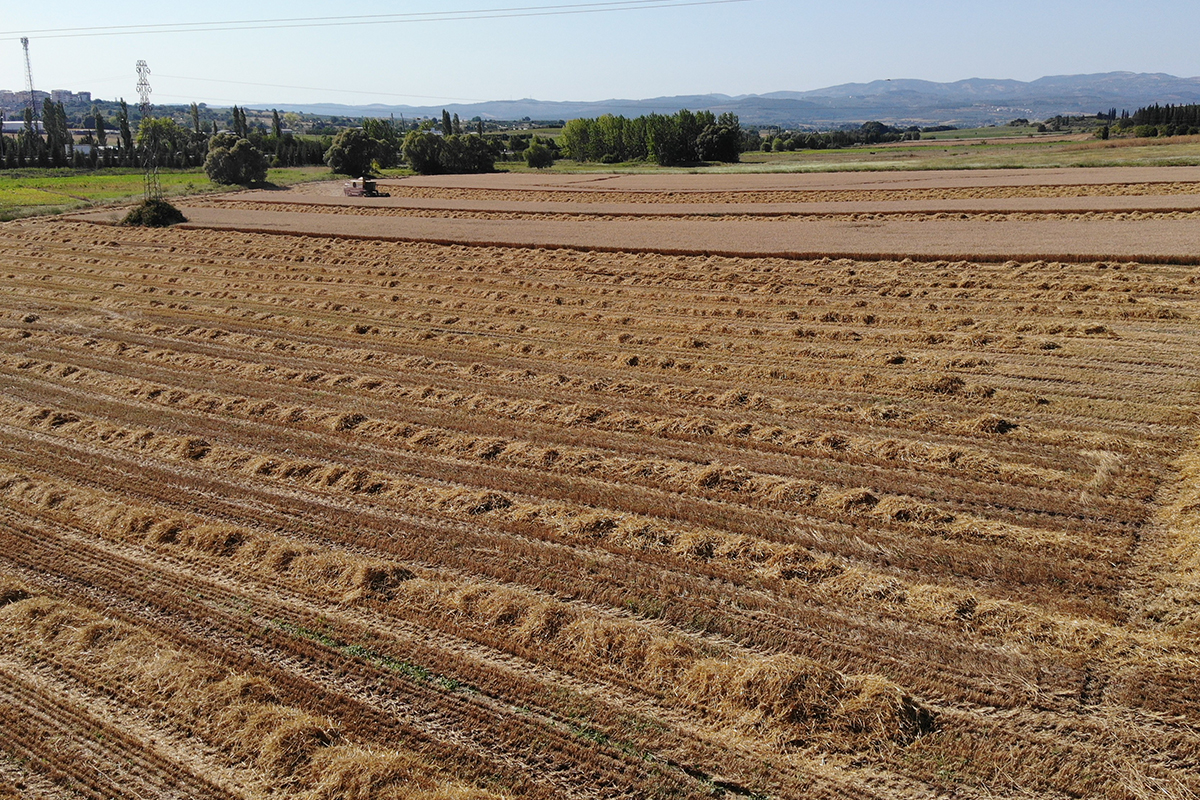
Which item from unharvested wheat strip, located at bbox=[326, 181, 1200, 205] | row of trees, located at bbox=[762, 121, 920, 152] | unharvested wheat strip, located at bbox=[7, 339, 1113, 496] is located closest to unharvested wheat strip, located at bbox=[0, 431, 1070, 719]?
unharvested wheat strip, located at bbox=[7, 339, 1113, 496]

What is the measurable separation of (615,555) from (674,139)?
10589 cm

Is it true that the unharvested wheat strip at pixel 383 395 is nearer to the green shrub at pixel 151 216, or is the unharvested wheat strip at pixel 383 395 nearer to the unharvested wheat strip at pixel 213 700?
the unharvested wheat strip at pixel 213 700

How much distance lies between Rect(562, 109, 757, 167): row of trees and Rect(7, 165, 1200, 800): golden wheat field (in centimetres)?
8871

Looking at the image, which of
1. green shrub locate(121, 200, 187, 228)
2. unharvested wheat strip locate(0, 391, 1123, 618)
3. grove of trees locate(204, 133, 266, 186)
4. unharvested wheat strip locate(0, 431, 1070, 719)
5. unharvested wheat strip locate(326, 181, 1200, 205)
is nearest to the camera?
unharvested wheat strip locate(0, 431, 1070, 719)

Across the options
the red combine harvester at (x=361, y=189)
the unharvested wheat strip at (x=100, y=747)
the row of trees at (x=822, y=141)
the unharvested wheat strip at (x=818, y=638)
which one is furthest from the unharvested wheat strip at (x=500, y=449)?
the row of trees at (x=822, y=141)

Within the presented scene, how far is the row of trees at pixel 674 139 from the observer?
108 meters

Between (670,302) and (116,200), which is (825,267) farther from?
(116,200)

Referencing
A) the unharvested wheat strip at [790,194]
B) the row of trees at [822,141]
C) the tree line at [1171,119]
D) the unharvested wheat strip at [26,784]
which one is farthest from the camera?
the row of trees at [822,141]

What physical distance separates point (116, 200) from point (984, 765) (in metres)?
74.4

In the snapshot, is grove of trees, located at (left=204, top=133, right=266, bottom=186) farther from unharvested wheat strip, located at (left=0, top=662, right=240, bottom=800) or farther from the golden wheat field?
unharvested wheat strip, located at (left=0, top=662, right=240, bottom=800)

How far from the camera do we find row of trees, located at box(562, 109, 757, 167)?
108m

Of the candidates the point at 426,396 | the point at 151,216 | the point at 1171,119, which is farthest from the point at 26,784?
the point at 1171,119

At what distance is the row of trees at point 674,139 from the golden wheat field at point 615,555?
291ft

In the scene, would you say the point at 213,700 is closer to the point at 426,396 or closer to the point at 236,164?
the point at 426,396
